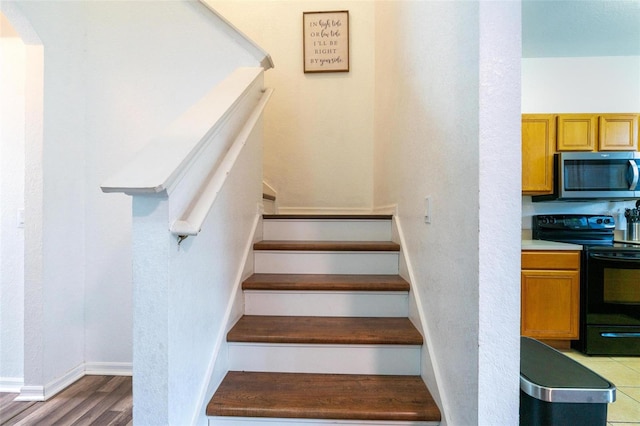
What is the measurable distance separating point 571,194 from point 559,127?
637mm

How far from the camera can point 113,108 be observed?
194cm

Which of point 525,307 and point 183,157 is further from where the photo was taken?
point 525,307

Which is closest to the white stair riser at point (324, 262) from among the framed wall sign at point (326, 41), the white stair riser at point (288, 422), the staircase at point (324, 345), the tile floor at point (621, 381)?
the staircase at point (324, 345)

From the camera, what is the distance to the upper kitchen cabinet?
2715mm

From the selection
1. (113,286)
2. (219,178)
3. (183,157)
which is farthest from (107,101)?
(183,157)

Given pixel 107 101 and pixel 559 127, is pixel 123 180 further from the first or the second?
pixel 559 127

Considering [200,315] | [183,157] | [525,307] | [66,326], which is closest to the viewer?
[183,157]

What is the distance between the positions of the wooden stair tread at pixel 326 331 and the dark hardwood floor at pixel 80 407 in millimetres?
805

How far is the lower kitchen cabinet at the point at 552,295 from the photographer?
2.43 m

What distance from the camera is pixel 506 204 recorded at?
83cm

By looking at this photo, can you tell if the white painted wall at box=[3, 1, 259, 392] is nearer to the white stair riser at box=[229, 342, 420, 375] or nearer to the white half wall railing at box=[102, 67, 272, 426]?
the white half wall railing at box=[102, 67, 272, 426]

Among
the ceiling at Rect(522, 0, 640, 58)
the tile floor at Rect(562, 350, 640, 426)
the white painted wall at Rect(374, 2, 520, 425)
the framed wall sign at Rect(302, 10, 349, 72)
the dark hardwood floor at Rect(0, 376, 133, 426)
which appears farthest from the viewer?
the framed wall sign at Rect(302, 10, 349, 72)

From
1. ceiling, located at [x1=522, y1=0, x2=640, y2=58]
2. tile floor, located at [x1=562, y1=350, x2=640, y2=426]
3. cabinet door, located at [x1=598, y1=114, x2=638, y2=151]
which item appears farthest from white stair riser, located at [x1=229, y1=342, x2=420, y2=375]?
cabinet door, located at [x1=598, y1=114, x2=638, y2=151]

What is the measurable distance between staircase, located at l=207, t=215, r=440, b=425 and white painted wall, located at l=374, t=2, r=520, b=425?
0.57 ft
